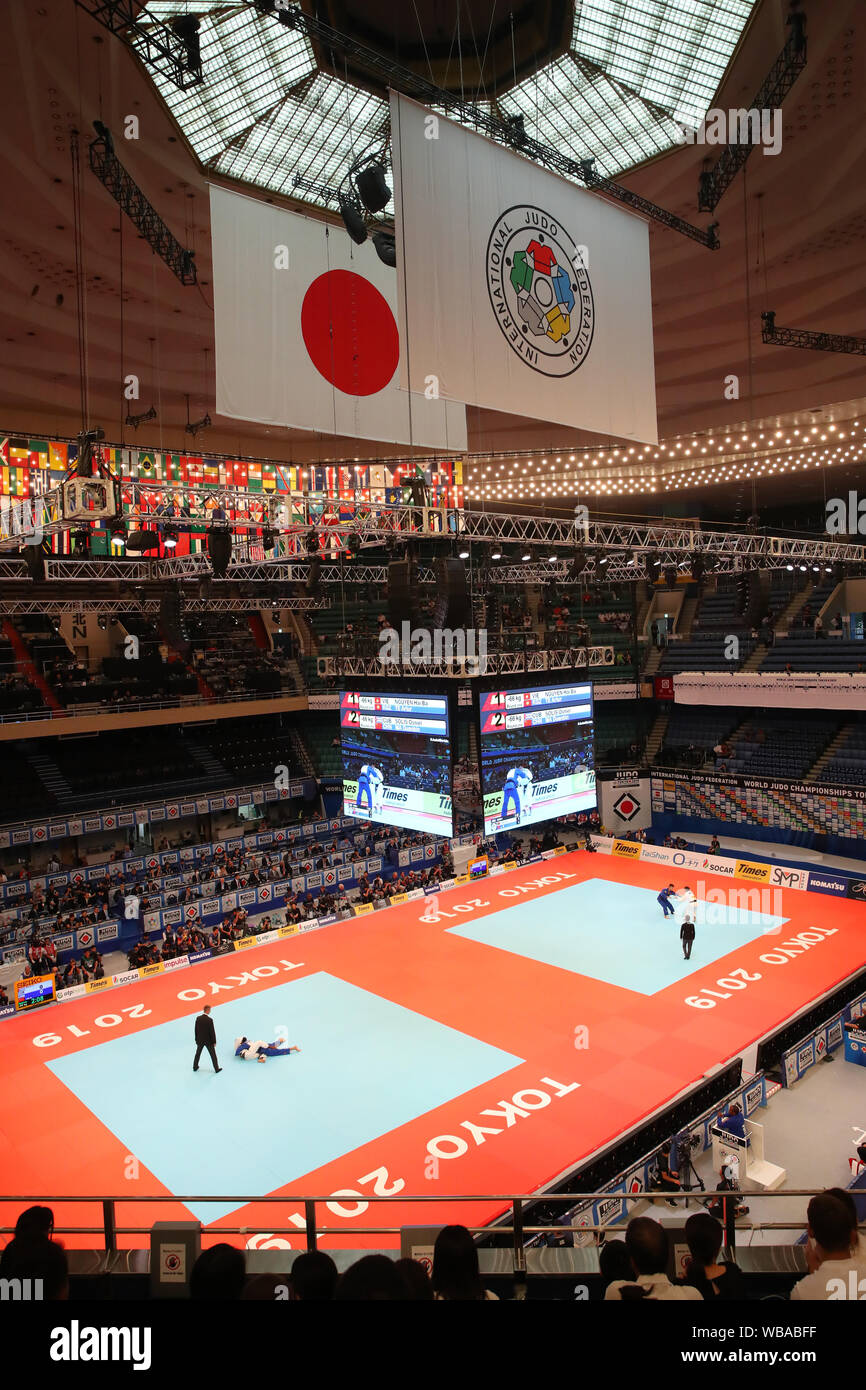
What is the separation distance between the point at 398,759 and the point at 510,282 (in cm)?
1080

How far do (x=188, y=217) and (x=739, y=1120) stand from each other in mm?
19407

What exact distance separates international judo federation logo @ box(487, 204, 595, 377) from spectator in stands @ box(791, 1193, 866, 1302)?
8.98 m

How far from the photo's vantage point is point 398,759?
18.4 metres

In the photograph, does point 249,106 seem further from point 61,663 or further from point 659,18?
point 61,663

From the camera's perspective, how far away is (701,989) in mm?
16953

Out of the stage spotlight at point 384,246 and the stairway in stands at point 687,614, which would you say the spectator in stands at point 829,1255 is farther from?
the stairway in stands at point 687,614

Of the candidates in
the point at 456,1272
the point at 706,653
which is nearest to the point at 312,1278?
the point at 456,1272

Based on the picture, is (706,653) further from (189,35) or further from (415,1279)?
(415,1279)

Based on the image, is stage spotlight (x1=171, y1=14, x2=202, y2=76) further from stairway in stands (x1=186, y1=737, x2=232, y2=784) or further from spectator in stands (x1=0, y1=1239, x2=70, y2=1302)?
stairway in stands (x1=186, y1=737, x2=232, y2=784)

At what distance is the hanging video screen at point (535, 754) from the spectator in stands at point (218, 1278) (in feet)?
48.1

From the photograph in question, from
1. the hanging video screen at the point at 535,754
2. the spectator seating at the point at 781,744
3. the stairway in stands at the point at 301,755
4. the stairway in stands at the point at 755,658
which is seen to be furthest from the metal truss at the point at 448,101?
the stairway in stands at the point at 301,755

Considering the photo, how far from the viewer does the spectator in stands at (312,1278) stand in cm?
298

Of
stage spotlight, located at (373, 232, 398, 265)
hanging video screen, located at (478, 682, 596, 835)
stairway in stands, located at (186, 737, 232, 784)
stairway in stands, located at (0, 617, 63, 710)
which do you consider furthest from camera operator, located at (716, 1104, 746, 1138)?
stairway in stands, located at (0, 617, 63, 710)
